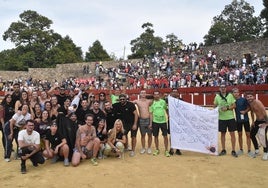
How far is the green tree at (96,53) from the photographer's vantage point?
52344mm

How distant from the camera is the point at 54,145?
23.2 ft

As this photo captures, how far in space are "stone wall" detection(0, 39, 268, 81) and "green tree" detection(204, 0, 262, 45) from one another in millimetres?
23433

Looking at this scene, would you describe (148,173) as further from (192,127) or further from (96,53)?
(96,53)

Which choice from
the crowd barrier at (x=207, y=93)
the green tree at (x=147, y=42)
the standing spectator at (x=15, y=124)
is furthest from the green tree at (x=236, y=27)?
the standing spectator at (x=15, y=124)

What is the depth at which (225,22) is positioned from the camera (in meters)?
57.6

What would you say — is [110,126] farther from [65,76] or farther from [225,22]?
[225,22]

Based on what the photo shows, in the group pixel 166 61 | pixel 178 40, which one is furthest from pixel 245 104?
pixel 178 40

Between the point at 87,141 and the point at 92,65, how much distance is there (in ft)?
99.3

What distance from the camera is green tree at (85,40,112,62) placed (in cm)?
5234

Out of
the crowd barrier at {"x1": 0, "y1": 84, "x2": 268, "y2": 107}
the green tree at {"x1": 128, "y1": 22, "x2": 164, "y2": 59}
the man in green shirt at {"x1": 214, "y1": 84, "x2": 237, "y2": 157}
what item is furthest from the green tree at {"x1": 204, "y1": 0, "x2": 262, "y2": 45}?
the man in green shirt at {"x1": 214, "y1": 84, "x2": 237, "y2": 157}

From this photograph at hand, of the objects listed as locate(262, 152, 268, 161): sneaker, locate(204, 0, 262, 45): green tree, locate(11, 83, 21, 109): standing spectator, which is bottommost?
locate(262, 152, 268, 161): sneaker

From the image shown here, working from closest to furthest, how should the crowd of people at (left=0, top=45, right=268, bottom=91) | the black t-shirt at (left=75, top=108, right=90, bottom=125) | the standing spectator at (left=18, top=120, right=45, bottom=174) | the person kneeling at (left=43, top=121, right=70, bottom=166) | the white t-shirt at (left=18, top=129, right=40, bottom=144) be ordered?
the standing spectator at (left=18, top=120, right=45, bottom=174), the white t-shirt at (left=18, top=129, right=40, bottom=144), the person kneeling at (left=43, top=121, right=70, bottom=166), the black t-shirt at (left=75, top=108, right=90, bottom=125), the crowd of people at (left=0, top=45, right=268, bottom=91)

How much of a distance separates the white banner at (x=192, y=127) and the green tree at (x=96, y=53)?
148ft

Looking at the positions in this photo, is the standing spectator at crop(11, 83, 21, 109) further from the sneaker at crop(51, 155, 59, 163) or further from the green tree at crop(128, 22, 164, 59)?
the green tree at crop(128, 22, 164, 59)
